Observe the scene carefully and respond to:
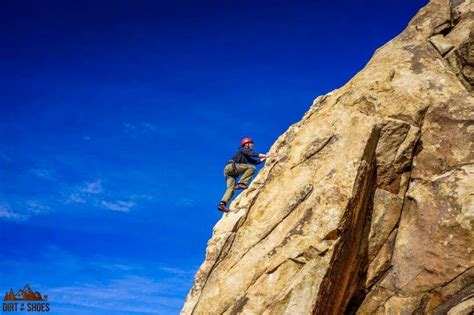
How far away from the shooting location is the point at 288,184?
879 inches

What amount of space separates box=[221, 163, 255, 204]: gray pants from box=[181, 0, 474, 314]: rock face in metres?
1.10

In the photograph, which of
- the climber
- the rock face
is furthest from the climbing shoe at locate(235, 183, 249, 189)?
the rock face

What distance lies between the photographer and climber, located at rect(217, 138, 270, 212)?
25484mm

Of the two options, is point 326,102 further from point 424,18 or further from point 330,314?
point 330,314

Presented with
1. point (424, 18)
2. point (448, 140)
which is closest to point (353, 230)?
point (448, 140)

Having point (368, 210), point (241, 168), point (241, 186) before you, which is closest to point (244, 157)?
point (241, 168)

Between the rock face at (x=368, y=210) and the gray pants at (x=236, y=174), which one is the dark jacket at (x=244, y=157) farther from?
the rock face at (x=368, y=210)

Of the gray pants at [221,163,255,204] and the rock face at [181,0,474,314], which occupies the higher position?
the gray pants at [221,163,255,204]

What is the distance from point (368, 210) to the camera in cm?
2094

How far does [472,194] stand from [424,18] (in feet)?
40.2

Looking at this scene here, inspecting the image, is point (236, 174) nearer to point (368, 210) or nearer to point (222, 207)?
point (222, 207)

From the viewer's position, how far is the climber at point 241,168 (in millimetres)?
25484

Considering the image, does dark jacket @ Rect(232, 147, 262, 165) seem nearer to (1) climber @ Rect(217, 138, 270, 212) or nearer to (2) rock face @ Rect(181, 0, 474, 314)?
(1) climber @ Rect(217, 138, 270, 212)

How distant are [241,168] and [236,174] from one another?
1.47 feet
